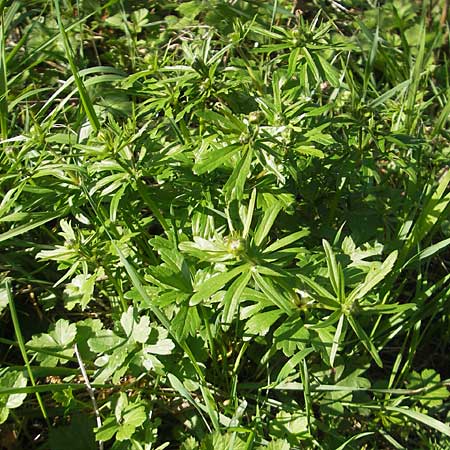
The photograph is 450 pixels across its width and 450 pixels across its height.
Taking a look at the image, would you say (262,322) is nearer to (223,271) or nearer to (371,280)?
(223,271)

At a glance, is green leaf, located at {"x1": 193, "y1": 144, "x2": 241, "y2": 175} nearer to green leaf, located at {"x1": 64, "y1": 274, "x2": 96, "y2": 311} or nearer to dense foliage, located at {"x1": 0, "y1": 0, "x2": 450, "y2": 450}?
dense foliage, located at {"x1": 0, "y1": 0, "x2": 450, "y2": 450}

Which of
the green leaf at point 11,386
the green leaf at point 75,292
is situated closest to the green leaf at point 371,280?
the green leaf at point 75,292

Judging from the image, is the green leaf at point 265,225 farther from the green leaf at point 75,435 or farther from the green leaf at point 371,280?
the green leaf at point 75,435

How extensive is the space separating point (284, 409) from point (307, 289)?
44 cm

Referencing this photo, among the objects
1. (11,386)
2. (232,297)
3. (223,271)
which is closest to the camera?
(232,297)

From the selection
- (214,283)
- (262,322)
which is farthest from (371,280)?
(214,283)

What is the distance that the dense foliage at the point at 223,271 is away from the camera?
173 centimetres

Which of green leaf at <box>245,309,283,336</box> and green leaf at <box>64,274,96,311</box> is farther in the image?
green leaf at <box>64,274,96,311</box>

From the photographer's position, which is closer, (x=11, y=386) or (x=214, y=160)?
(x=214, y=160)

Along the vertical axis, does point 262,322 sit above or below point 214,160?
below

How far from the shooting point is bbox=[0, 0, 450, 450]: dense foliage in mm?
1733

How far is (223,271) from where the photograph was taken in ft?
5.54

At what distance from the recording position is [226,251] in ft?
5.19

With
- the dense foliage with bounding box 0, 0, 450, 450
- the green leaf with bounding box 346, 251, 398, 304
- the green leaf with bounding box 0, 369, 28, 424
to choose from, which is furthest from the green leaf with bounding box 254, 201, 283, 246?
the green leaf with bounding box 0, 369, 28, 424
